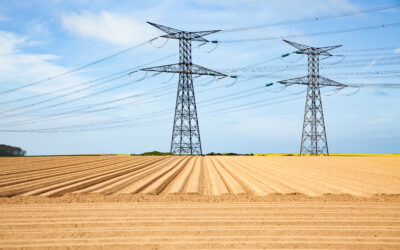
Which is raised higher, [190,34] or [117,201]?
[190,34]

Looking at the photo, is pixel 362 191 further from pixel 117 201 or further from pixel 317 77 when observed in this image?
pixel 317 77

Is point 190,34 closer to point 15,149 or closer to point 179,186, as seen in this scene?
point 179,186

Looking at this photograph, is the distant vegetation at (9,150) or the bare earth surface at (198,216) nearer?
the bare earth surface at (198,216)

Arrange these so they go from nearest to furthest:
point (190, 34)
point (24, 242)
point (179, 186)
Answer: point (24, 242)
point (179, 186)
point (190, 34)

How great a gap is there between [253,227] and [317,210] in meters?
1.99

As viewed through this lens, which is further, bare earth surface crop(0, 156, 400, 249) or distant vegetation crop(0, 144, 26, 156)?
distant vegetation crop(0, 144, 26, 156)

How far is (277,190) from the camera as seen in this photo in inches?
361

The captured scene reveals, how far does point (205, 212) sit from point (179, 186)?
3.54m

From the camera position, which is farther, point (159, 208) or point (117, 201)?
point (117, 201)

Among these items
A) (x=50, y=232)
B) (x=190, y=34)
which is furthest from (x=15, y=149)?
(x=50, y=232)

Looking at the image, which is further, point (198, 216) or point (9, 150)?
point (9, 150)

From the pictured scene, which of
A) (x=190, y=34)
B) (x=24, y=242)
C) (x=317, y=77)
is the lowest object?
(x=24, y=242)

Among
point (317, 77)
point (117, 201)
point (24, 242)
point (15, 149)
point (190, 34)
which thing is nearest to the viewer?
point (24, 242)

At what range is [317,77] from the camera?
31.6 m
